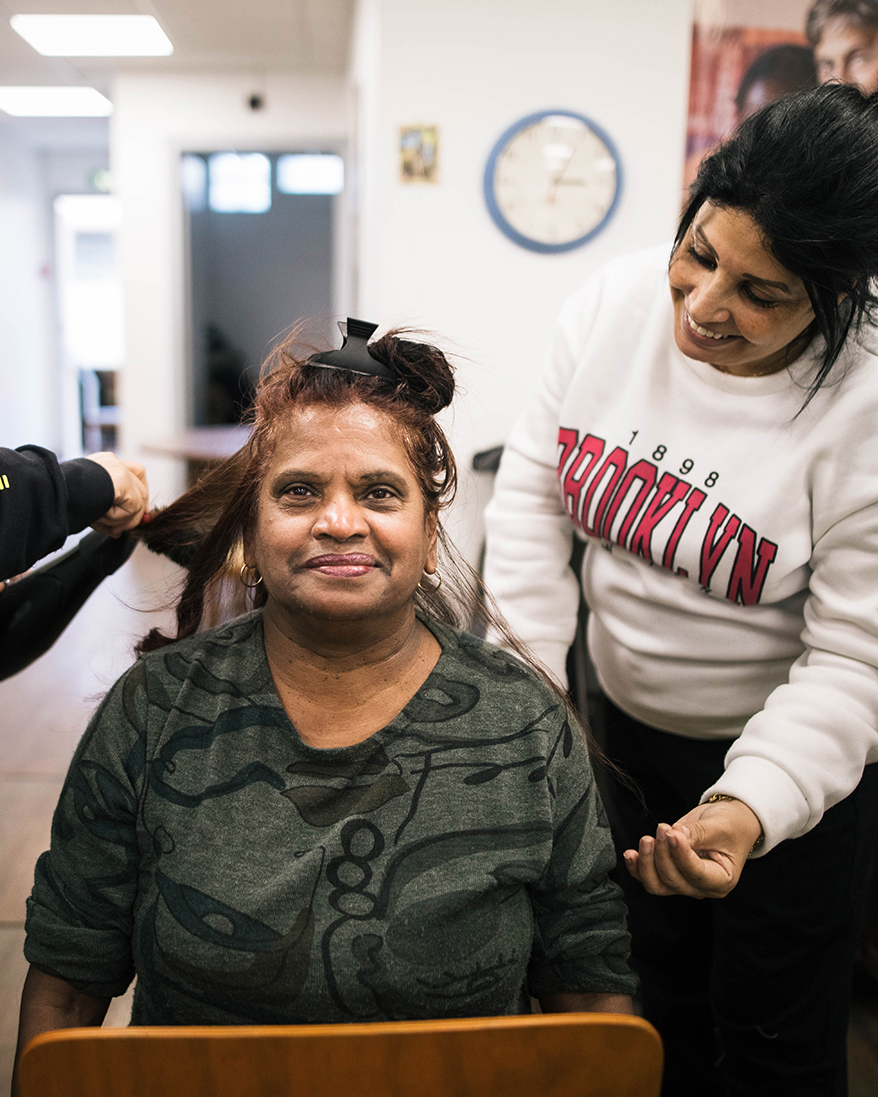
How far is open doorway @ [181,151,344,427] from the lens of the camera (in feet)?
22.0

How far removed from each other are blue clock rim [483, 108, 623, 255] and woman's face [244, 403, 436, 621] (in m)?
2.60

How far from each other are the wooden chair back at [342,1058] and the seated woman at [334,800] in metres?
0.16

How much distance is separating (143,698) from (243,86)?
608cm

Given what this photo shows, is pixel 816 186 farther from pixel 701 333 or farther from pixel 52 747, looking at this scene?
pixel 52 747

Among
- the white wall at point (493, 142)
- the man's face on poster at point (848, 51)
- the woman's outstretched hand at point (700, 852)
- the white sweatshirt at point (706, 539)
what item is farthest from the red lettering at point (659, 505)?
the man's face on poster at point (848, 51)

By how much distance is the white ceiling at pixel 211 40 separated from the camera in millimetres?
4586

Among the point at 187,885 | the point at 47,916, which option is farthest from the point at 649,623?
the point at 47,916

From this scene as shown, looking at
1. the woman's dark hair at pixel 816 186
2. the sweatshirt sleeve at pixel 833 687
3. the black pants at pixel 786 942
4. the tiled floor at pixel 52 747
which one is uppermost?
the woman's dark hair at pixel 816 186

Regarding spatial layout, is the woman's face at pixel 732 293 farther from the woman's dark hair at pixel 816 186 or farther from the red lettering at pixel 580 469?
the red lettering at pixel 580 469

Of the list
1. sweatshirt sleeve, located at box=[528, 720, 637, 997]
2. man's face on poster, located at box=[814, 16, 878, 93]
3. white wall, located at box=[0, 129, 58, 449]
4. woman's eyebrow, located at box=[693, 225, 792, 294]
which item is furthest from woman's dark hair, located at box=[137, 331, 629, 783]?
white wall, located at box=[0, 129, 58, 449]

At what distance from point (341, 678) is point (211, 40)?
17.9 ft

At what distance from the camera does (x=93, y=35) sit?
4965mm

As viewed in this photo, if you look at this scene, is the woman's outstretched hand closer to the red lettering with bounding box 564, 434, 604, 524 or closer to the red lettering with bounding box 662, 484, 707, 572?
the red lettering with bounding box 662, 484, 707, 572

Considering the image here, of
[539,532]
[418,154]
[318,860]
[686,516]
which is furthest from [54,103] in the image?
[318,860]
